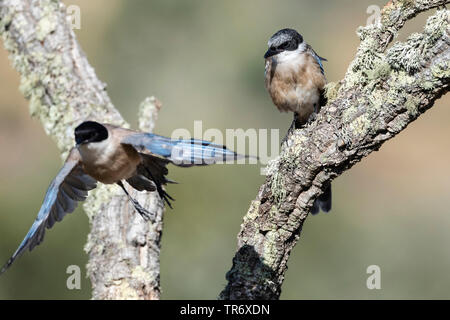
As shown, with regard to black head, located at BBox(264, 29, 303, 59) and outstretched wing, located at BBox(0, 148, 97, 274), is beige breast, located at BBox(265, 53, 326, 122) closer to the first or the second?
black head, located at BBox(264, 29, 303, 59)

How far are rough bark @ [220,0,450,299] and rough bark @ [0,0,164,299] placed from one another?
1289 mm

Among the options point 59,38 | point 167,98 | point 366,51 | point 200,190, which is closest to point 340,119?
point 366,51

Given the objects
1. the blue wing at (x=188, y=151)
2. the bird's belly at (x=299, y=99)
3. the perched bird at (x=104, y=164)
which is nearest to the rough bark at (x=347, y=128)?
the blue wing at (x=188, y=151)

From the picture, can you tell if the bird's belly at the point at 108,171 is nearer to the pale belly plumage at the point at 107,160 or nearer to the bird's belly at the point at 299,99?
the pale belly plumage at the point at 107,160

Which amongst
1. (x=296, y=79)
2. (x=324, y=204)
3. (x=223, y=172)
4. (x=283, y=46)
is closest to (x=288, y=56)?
(x=283, y=46)

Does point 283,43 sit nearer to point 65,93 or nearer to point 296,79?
point 296,79

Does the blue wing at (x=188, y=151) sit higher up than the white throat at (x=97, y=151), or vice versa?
the white throat at (x=97, y=151)

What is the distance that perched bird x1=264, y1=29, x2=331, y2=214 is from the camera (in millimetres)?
4859

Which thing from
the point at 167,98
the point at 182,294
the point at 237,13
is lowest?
the point at 182,294

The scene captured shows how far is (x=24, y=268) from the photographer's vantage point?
6.39 m

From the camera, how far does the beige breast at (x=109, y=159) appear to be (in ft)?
12.7

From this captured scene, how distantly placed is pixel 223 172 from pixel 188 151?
11.5 ft

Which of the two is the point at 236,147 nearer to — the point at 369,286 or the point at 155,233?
the point at 155,233

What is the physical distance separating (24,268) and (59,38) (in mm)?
2442
